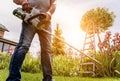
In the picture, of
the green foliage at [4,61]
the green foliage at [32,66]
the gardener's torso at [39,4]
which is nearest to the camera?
the gardener's torso at [39,4]

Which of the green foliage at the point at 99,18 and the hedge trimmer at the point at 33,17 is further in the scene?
the green foliage at the point at 99,18

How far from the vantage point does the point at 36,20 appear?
3467 millimetres

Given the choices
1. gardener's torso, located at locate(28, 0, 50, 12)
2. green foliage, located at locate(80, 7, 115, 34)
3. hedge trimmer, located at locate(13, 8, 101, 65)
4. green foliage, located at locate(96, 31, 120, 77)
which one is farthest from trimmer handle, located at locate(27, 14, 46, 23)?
green foliage, located at locate(80, 7, 115, 34)

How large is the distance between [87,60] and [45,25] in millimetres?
6280

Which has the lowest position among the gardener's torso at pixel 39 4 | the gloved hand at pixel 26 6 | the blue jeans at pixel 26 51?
the blue jeans at pixel 26 51

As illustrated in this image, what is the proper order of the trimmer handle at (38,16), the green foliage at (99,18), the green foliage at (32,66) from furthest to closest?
1. the green foliage at (99,18)
2. the green foliage at (32,66)
3. the trimmer handle at (38,16)

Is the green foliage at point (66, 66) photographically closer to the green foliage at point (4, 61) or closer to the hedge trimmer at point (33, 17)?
the green foliage at point (4, 61)

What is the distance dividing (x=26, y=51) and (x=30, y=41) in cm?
15

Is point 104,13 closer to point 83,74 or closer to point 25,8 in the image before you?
point 83,74

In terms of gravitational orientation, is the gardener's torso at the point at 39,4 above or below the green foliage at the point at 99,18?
below

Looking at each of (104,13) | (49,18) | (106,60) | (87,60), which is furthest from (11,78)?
(104,13)

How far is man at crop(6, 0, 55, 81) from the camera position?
10.5 ft

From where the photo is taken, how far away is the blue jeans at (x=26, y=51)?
3.20 meters

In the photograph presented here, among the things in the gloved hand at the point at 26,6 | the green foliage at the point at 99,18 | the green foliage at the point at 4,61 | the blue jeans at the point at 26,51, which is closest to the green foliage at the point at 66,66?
the green foliage at the point at 4,61
